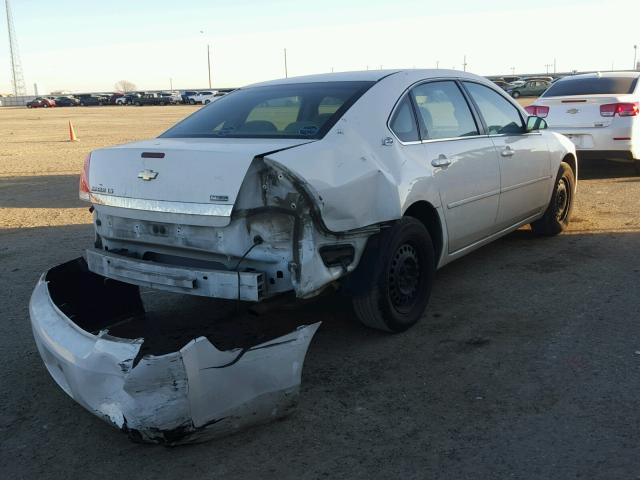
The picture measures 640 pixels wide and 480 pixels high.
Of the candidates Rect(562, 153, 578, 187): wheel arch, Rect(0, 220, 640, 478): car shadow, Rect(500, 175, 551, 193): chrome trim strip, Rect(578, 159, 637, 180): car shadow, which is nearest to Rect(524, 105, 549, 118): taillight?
Rect(578, 159, 637, 180): car shadow

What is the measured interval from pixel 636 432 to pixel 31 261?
5.55 metres

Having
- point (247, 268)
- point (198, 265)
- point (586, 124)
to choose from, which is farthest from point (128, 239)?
point (586, 124)

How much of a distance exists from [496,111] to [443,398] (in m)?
2.95

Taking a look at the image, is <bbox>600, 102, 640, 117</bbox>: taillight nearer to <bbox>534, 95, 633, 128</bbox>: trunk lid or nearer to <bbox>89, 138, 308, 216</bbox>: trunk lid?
<bbox>534, 95, 633, 128</bbox>: trunk lid

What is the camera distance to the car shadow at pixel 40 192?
949 cm

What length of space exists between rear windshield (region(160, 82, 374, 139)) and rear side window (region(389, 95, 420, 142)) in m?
0.27

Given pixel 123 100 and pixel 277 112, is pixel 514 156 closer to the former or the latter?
pixel 277 112

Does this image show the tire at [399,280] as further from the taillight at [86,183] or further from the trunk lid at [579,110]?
the trunk lid at [579,110]

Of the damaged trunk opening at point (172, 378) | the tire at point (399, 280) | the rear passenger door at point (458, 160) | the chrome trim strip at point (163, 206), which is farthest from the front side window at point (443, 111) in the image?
the damaged trunk opening at point (172, 378)

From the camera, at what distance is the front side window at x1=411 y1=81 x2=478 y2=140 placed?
14.9 feet

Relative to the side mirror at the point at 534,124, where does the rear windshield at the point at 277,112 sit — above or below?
above

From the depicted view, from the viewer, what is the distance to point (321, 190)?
338 centimetres

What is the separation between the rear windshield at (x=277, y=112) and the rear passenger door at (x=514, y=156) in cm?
144

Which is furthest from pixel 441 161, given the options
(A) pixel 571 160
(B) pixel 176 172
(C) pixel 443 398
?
(A) pixel 571 160
